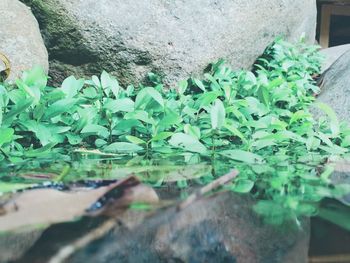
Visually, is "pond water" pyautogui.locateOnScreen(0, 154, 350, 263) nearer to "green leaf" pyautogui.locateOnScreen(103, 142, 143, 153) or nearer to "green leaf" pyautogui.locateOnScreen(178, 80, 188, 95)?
"green leaf" pyautogui.locateOnScreen(103, 142, 143, 153)

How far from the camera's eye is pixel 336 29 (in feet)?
18.7

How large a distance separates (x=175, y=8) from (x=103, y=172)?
1.81m

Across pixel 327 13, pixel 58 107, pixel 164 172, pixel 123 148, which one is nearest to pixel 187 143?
pixel 123 148

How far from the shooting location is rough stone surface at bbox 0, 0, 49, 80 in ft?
7.72

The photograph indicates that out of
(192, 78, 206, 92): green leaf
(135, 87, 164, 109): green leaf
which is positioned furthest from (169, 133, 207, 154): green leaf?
(192, 78, 206, 92): green leaf

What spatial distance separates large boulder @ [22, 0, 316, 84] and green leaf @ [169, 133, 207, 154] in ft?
3.80

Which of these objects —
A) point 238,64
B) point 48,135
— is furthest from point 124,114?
point 238,64

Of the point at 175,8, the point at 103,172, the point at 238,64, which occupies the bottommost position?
the point at 103,172

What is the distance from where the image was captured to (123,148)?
1691 mm

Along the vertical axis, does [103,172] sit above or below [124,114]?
below

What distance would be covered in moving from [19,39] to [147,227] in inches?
77.3

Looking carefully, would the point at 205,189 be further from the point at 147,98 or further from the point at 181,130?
the point at 147,98

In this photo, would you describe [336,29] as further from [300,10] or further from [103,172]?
[103,172]

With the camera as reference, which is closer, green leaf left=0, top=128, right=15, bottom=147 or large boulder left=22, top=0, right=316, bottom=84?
green leaf left=0, top=128, right=15, bottom=147
